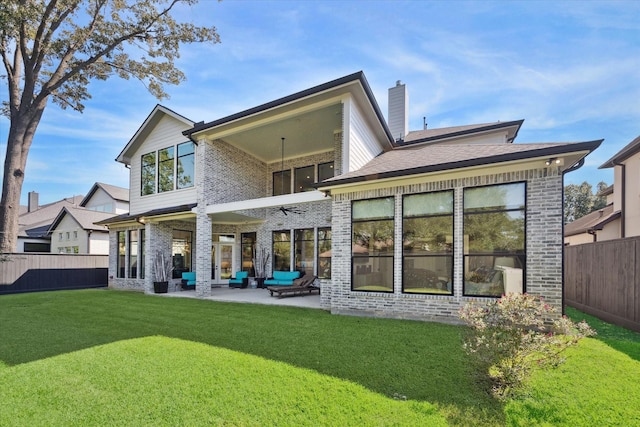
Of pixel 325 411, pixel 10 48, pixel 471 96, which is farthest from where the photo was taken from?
pixel 10 48

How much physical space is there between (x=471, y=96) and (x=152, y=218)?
48.0ft

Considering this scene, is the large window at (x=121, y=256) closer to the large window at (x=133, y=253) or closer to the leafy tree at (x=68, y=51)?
the large window at (x=133, y=253)

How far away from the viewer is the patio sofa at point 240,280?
14734 millimetres

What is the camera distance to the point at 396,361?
463 centimetres

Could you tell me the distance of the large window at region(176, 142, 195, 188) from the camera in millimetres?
13180

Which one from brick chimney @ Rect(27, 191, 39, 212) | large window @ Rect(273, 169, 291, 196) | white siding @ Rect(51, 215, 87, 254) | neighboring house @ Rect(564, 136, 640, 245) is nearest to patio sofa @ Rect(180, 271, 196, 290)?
large window @ Rect(273, 169, 291, 196)

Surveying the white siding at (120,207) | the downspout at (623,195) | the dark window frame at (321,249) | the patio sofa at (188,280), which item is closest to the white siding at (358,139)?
the dark window frame at (321,249)

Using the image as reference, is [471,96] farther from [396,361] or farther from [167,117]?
[167,117]

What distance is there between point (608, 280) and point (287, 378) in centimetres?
828

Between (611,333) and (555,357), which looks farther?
(611,333)

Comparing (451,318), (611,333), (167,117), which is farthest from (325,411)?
(167,117)

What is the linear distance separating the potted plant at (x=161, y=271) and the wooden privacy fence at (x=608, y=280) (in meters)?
14.9

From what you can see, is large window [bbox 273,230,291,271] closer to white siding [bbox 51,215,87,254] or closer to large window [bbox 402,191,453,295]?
large window [bbox 402,191,453,295]

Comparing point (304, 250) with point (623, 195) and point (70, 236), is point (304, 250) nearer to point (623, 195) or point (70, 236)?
point (623, 195)
